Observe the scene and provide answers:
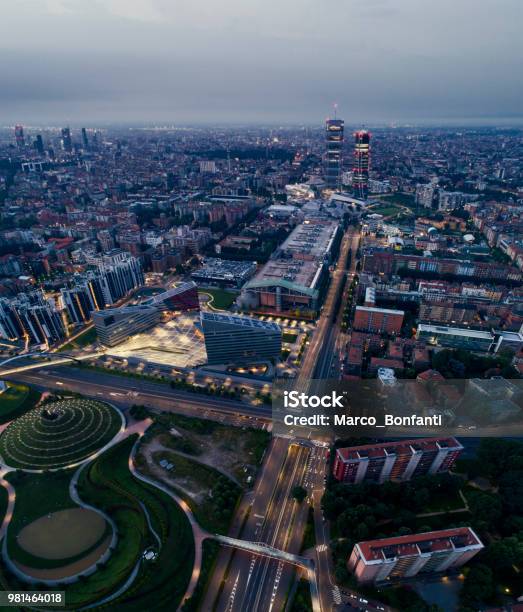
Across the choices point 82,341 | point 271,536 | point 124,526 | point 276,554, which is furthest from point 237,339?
point 82,341

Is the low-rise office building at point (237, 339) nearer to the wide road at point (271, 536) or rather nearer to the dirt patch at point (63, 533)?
the wide road at point (271, 536)

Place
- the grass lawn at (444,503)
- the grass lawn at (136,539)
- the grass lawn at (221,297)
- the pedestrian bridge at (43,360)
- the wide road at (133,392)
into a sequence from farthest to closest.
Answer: the grass lawn at (221,297)
the pedestrian bridge at (43,360)
the wide road at (133,392)
the grass lawn at (444,503)
the grass lawn at (136,539)

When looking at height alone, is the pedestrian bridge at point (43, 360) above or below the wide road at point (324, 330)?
above

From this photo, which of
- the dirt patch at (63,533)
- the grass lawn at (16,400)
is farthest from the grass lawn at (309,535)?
the grass lawn at (16,400)

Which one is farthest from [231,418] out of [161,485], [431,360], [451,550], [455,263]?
[455,263]

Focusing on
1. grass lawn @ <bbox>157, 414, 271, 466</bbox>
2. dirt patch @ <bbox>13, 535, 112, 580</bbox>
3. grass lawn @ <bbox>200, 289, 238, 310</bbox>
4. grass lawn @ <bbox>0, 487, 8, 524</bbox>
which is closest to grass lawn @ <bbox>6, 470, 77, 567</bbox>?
dirt patch @ <bbox>13, 535, 112, 580</bbox>

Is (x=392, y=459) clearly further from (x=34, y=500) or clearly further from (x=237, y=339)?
(x=34, y=500)
